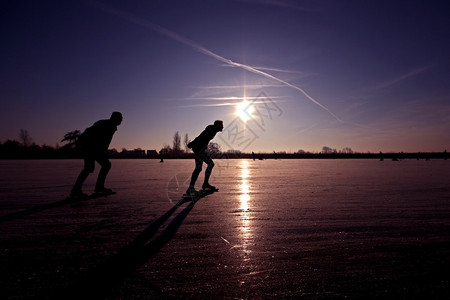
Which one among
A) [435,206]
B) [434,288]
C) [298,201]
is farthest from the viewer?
[298,201]

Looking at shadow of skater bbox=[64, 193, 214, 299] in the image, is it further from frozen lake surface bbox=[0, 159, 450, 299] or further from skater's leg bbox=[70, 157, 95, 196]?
skater's leg bbox=[70, 157, 95, 196]

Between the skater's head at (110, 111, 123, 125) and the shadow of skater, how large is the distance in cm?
353

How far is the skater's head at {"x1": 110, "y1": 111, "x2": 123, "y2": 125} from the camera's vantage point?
6.10 m

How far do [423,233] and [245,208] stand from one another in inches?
95.1

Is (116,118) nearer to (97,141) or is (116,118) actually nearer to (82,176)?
(97,141)

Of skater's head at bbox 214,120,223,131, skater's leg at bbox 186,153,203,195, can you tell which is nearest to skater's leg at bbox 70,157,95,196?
skater's leg at bbox 186,153,203,195

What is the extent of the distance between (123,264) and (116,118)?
183 inches

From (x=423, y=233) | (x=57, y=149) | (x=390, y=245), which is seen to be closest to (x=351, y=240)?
(x=390, y=245)

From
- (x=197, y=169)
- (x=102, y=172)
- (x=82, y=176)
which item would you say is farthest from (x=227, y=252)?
(x=102, y=172)

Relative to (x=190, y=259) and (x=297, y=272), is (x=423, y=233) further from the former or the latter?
(x=190, y=259)

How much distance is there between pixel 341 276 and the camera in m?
1.89

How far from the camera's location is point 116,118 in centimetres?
610

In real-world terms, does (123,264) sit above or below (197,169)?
below

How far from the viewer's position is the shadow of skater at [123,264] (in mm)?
1694
